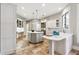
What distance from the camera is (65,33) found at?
2053mm

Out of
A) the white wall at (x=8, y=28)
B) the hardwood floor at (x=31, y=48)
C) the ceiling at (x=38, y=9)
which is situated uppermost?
the ceiling at (x=38, y=9)

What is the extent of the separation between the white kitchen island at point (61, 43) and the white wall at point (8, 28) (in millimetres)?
698

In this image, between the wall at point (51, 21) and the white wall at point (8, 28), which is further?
the wall at point (51, 21)

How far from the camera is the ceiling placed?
2.01 metres

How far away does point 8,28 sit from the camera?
6.48 feet

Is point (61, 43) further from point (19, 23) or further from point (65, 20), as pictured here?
point (19, 23)

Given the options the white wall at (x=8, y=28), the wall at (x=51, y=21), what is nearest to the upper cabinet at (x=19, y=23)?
the white wall at (x=8, y=28)

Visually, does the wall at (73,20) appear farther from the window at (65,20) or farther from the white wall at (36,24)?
the white wall at (36,24)

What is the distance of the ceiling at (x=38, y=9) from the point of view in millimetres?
2010

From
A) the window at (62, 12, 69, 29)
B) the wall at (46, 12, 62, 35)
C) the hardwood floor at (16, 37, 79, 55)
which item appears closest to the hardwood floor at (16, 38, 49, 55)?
the hardwood floor at (16, 37, 79, 55)

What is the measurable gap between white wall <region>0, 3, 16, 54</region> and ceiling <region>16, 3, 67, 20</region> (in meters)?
0.16
